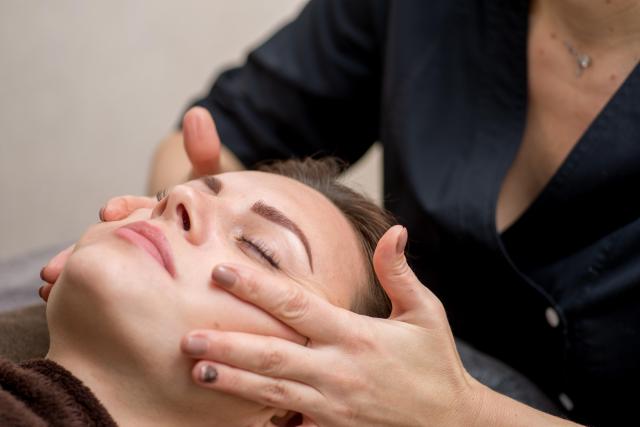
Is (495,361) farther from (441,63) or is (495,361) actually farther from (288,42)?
(288,42)

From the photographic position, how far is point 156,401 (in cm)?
82

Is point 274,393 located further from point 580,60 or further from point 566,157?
point 580,60

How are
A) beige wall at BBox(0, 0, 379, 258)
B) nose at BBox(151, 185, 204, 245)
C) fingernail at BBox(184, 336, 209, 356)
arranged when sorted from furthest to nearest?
beige wall at BBox(0, 0, 379, 258) < nose at BBox(151, 185, 204, 245) < fingernail at BBox(184, 336, 209, 356)

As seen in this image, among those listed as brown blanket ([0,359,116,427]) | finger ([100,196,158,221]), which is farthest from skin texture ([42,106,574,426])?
finger ([100,196,158,221])

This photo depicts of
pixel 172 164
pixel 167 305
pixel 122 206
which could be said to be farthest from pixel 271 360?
pixel 172 164

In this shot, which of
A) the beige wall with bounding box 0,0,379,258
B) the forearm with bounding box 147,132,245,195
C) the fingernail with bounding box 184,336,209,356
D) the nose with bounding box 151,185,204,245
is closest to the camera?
the fingernail with bounding box 184,336,209,356

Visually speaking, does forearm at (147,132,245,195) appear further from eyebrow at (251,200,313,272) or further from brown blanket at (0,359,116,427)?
brown blanket at (0,359,116,427)

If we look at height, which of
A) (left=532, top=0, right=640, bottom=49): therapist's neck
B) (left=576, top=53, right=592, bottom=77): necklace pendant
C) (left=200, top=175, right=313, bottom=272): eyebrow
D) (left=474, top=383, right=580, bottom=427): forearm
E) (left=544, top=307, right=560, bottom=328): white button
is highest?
(left=532, top=0, right=640, bottom=49): therapist's neck

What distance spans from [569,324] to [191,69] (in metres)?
1.63

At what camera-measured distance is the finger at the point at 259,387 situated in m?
0.74

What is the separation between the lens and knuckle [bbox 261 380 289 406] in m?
0.76

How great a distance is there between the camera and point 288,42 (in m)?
1.52

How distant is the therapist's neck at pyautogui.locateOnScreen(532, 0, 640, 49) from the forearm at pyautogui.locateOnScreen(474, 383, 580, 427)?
57 cm

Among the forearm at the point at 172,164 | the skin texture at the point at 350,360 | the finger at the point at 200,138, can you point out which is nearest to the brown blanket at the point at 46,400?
the skin texture at the point at 350,360
